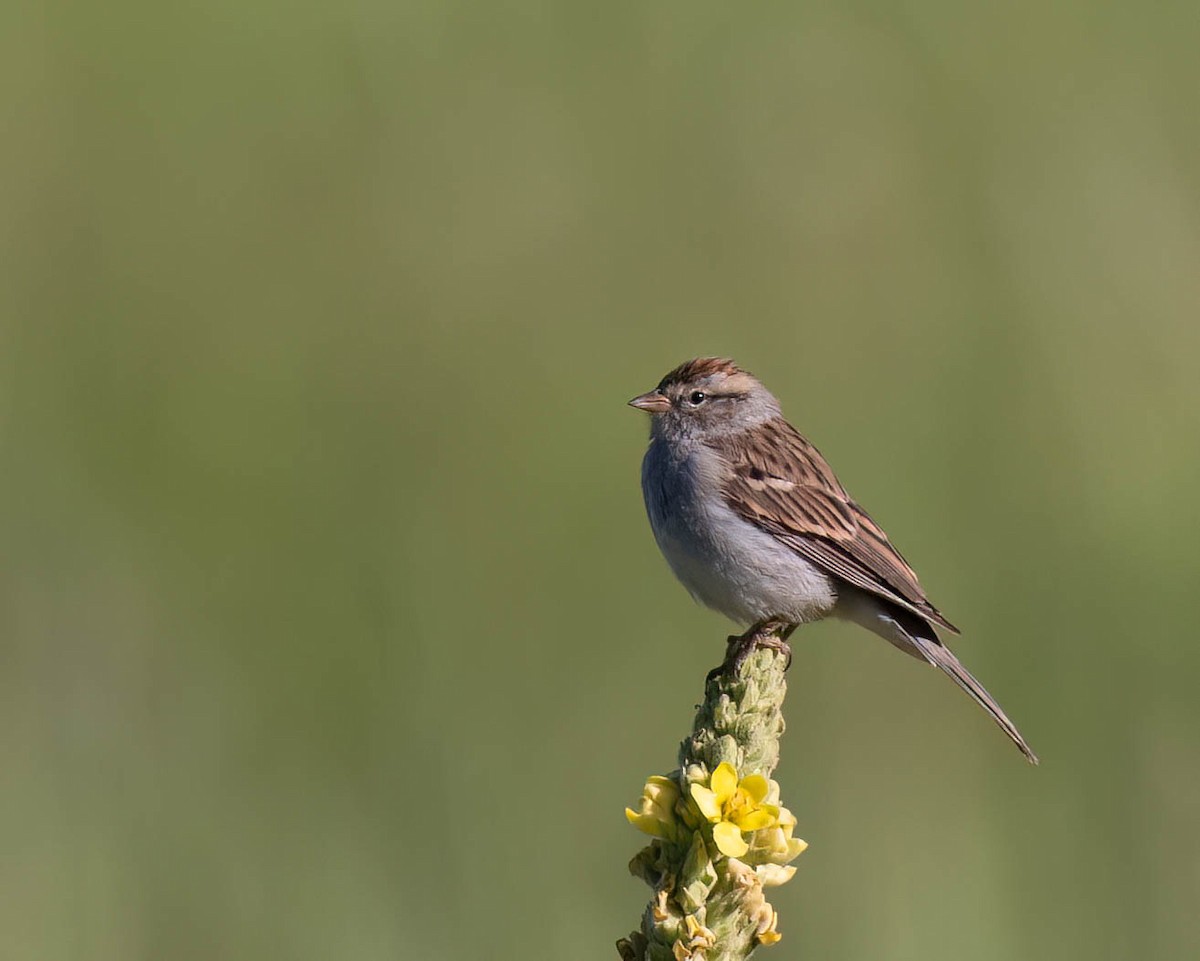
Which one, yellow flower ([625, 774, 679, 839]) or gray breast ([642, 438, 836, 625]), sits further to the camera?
gray breast ([642, 438, 836, 625])

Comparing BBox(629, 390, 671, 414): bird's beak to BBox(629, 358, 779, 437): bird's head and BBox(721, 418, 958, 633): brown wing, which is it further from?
BBox(721, 418, 958, 633): brown wing

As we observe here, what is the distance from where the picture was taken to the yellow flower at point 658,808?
1.96 metres

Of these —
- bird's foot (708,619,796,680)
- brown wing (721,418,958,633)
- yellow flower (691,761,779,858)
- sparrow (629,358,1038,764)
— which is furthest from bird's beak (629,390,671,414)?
yellow flower (691,761,779,858)

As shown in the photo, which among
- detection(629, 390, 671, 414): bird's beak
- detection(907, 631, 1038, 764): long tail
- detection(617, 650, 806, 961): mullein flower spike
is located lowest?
detection(617, 650, 806, 961): mullein flower spike

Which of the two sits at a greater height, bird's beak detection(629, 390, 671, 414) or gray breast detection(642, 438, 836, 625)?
bird's beak detection(629, 390, 671, 414)

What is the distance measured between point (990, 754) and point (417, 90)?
12.9ft

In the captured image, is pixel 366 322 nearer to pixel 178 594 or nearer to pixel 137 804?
pixel 178 594

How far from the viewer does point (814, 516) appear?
4.95 m

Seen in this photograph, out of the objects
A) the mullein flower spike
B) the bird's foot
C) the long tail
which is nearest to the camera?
the mullein flower spike

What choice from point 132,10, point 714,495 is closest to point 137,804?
point 714,495

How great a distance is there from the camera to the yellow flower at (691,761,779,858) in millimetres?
1857

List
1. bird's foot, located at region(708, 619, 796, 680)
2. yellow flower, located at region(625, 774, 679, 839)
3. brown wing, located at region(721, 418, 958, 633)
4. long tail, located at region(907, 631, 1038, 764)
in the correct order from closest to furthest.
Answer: yellow flower, located at region(625, 774, 679, 839)
bird's foot, located at region(708, 619, 796, 680)
long tail, located at region(907, 631, 1038, 764)
brown wing, located at region(721, 418, 958, 633)

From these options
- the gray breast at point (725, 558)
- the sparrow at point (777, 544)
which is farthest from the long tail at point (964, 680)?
the gray breast at point (725, 558)

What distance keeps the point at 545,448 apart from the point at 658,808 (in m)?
4.39
